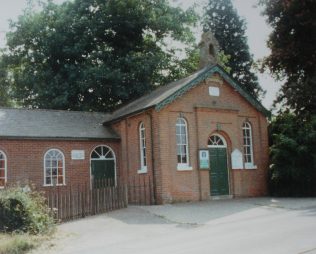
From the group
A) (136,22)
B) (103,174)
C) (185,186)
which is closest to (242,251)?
(185,186)

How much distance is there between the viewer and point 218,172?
22.2 meters

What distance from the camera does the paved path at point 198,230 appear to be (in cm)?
994

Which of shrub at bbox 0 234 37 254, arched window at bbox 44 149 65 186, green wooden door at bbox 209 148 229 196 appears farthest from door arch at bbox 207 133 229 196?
shrub at bbox 0 234 37 254

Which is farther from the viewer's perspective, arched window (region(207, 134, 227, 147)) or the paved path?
arched window (region(207, 134, 227, 147))

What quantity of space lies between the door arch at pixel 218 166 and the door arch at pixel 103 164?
17.4 feet

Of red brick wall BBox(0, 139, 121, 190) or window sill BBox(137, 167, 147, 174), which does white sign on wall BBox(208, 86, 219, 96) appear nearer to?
window sill BBox(137, 167, 147, 174)

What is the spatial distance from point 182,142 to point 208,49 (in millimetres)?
6552

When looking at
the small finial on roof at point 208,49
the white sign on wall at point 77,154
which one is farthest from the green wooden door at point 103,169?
the small finial on roof at point 208,49

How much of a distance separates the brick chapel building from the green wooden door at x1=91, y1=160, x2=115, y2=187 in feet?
0.18

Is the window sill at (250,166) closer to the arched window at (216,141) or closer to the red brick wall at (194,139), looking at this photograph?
the red brick wall at (194,139)

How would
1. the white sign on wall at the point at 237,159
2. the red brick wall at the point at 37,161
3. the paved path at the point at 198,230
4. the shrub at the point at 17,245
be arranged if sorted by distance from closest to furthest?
the paved path at the point at 198,230 < the shrub at the point at 17,245 < the red brick wall at the point at 37,161 < the white sign on wall at the point at 237,159

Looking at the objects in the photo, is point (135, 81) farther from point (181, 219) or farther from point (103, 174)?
point (181, 219)

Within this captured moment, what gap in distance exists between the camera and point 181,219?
Result: 15.5 meters

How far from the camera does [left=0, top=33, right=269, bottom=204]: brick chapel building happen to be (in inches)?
818
